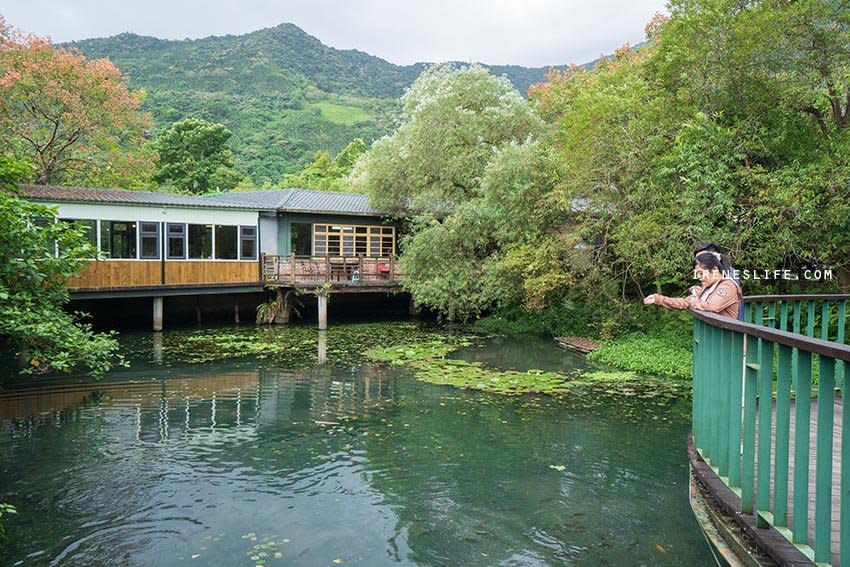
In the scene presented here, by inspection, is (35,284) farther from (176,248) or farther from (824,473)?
(824,473)

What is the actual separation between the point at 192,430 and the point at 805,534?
7.74 m

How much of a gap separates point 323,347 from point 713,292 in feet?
41.5

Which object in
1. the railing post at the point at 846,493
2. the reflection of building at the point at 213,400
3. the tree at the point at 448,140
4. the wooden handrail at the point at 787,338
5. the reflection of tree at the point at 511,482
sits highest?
the tree at the point at 448,140

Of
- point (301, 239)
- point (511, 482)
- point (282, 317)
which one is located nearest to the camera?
point (511, 482)

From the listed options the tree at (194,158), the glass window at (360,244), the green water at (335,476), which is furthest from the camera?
the tree at (194,158)

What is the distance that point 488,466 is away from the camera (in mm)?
7188

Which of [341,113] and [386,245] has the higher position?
[341,113]

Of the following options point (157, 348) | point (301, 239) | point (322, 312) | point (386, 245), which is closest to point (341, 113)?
point (386, 245)

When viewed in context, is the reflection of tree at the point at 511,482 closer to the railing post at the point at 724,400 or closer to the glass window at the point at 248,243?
the railing post at the point at 724,400

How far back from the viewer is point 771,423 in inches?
136

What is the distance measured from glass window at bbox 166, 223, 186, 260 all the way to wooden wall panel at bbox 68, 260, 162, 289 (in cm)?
60

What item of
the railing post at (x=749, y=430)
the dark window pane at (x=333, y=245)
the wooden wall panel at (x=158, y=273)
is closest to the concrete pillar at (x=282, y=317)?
the wooden wall panel at (x=158, y=273)

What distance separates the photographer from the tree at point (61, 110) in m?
20.9

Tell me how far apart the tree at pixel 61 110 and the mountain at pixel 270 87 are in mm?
23560
